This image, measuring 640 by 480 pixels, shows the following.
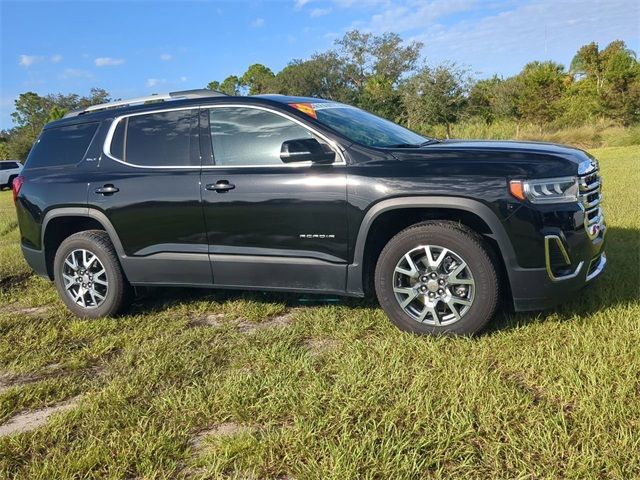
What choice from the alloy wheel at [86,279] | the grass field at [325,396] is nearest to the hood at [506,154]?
the grass field at [325,396]

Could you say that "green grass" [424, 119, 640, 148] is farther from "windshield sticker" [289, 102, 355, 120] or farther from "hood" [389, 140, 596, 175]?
"windshield sticker" [289, 102, 355, 120]

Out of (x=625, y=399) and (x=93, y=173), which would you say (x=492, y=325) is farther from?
(x=93, y=173)

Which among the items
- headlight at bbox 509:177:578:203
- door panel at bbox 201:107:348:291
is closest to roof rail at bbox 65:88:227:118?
door panel at bbox 201:107:348:291

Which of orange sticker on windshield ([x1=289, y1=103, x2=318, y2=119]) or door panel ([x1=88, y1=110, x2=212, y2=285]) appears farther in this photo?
door panel ([x1=88, y1=110, x2=212, y2=285])

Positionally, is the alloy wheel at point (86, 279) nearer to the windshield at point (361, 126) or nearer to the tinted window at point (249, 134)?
the tinted window at point (249, 134)

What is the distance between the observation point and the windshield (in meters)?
4.14

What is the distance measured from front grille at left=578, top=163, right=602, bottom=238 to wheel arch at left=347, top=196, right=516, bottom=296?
22.4 inches

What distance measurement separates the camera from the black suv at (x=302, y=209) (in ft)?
11.4

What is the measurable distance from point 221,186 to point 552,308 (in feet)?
8.70

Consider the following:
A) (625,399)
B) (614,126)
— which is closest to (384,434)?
(625,399)

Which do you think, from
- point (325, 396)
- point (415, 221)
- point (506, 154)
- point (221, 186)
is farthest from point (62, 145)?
point (506, 154)

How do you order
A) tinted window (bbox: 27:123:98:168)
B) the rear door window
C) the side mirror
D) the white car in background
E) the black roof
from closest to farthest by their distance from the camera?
the side mirror → the black roof → the rear door window → tinted window (bbox: 27:123:98:168) → the white car in background

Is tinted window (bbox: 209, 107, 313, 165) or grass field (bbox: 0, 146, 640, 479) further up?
tinted window (bbox: 209, 107, 313, 165)

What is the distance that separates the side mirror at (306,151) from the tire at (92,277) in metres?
1.91
